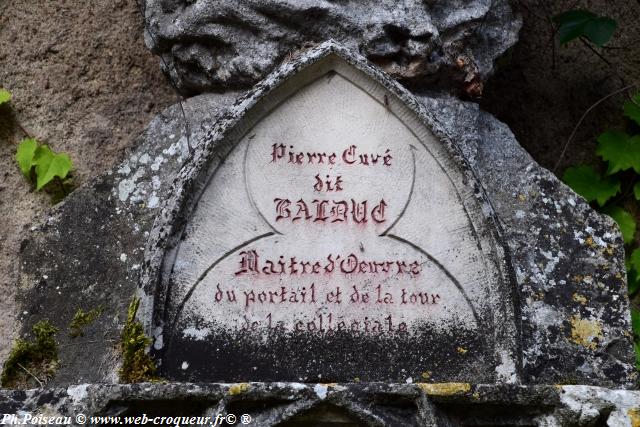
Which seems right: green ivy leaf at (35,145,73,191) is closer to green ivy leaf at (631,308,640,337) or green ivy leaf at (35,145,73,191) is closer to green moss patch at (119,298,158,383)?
green moss patch at (119,298,158,383)

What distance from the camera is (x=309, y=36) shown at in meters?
2.57

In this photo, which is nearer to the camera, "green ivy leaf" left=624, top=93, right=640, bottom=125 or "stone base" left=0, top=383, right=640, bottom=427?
"stone base" left=0, top=383, right=640, bottom=427

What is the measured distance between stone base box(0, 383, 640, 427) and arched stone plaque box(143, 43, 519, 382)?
0.51 ft

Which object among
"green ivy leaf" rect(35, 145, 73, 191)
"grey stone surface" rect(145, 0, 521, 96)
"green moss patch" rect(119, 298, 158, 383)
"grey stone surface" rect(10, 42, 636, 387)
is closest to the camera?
"green moss patch" rect(119, 298, 158, 383)

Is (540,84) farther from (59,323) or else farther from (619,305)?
(59,323)

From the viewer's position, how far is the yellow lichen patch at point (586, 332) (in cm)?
238

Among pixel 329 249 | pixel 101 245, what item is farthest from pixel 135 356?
pixel 329 249

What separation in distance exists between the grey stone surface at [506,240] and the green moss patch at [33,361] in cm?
3

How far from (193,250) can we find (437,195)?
60 centimetres

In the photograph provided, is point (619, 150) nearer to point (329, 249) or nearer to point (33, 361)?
point (329, 249)

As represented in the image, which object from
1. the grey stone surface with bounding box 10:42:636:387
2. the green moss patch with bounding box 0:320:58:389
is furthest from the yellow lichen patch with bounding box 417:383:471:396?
the green moss patch with bounding box 0:320:58:389

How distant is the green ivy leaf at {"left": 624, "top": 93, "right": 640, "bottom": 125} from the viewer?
3.01 m

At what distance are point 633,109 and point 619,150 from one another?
0.51 ft

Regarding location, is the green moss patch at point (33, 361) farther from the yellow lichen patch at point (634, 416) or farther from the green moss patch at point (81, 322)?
the yellow lichen patch at point (634, 416)
